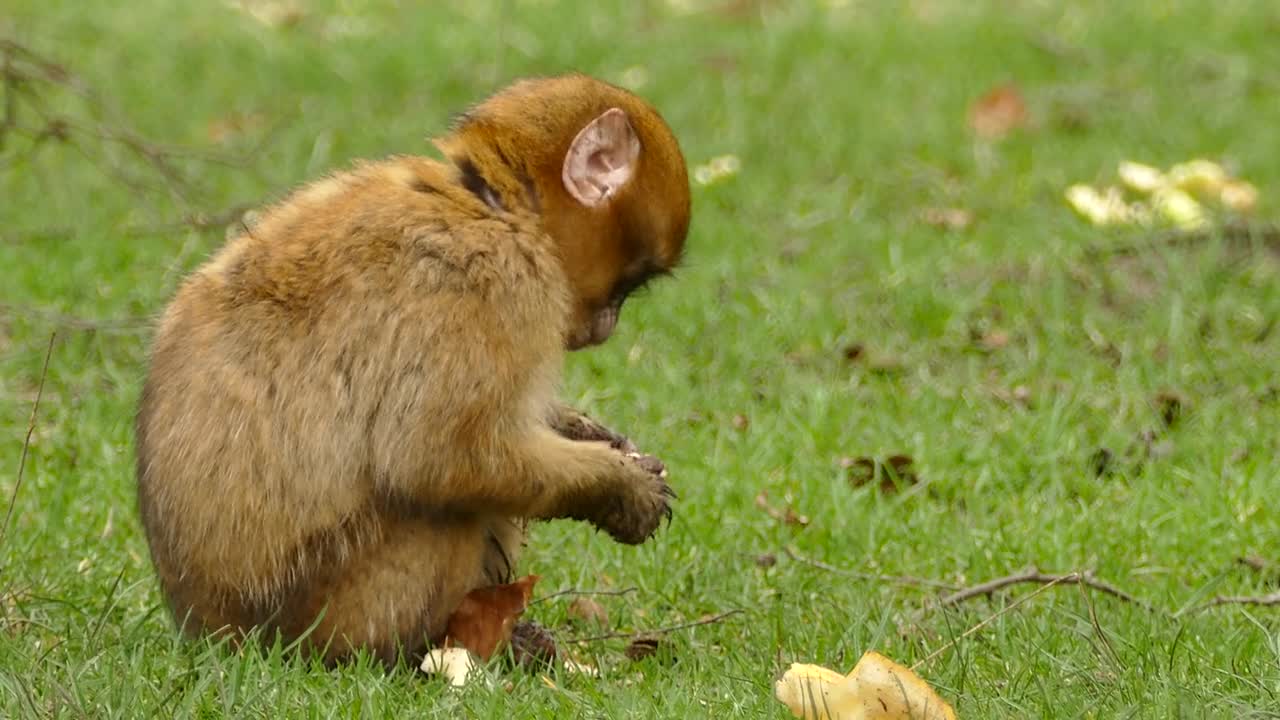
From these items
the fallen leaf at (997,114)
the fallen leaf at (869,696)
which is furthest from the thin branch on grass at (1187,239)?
the fallen leaf at (869,696)

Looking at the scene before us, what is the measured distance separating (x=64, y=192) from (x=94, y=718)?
5057mm

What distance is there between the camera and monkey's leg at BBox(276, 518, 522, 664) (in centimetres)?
392

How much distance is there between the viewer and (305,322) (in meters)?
3.82

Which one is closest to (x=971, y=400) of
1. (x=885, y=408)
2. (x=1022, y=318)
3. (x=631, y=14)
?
(x=885, y=408)

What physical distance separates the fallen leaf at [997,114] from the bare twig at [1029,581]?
15.4 feet

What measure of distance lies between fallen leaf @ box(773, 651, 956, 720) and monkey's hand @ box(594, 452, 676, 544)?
2.25 feet

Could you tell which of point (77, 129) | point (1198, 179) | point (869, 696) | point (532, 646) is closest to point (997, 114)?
point (1198, 179)

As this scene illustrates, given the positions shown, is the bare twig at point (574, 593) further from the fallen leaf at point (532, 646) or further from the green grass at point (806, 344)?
the fallen leaf at point (532, 646)

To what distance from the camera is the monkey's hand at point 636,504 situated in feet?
13.5

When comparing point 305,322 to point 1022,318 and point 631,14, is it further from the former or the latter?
point 631,14

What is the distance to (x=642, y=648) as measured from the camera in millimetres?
4336

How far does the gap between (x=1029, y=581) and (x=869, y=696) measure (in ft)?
4.06

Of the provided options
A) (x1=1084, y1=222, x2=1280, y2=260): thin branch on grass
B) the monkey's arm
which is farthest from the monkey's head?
(x1=1084, y1=222, x2=1280, y2=260): thin branch on grass

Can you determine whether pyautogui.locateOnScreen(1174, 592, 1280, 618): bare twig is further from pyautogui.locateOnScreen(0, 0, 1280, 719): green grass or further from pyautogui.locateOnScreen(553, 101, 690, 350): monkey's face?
pyautogui.locateOnScreen(553, 101, 690, 350): monkey's face
